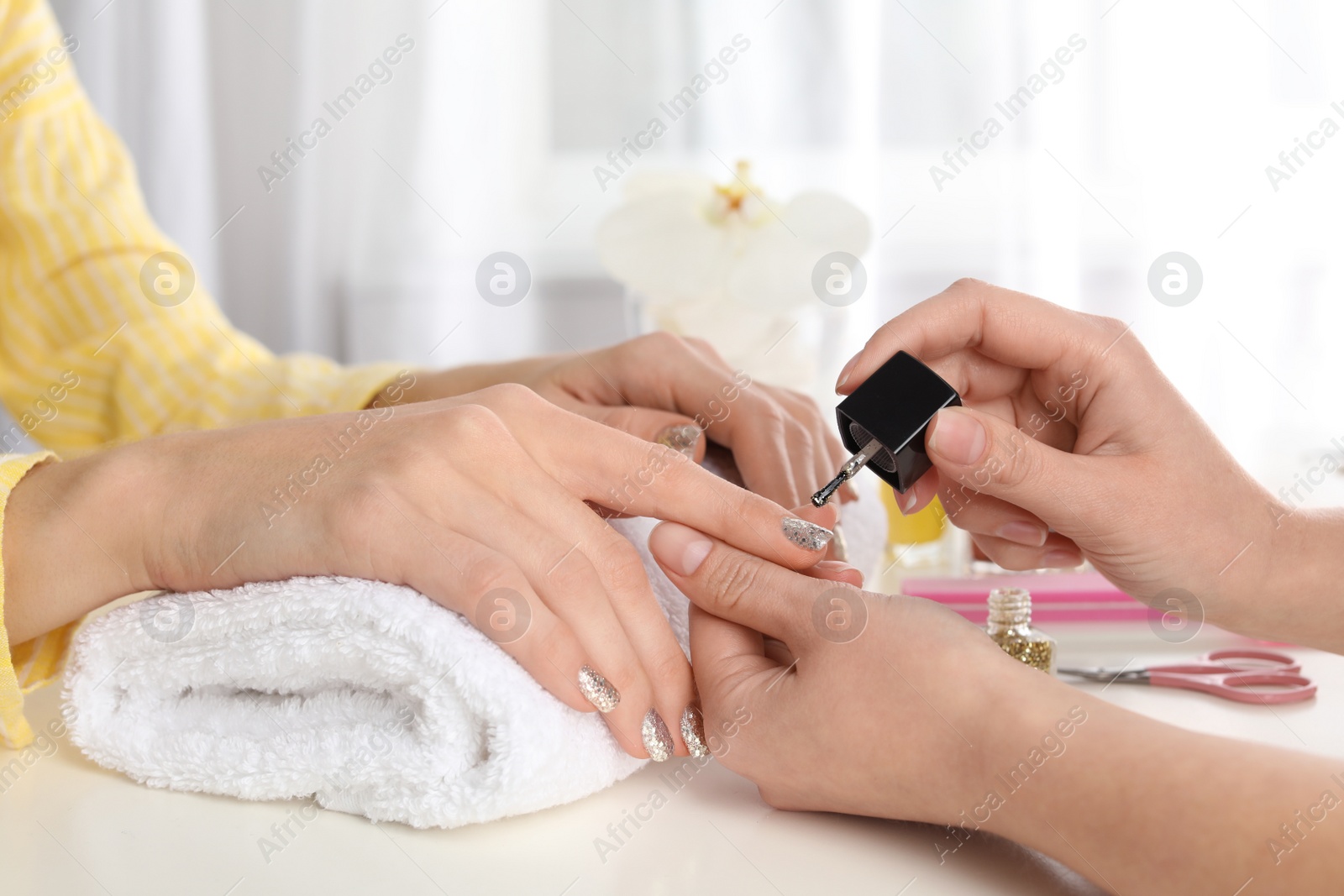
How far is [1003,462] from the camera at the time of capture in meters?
0.57

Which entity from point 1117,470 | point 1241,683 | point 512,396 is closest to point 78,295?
point 512,396

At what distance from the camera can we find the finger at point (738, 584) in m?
0.54

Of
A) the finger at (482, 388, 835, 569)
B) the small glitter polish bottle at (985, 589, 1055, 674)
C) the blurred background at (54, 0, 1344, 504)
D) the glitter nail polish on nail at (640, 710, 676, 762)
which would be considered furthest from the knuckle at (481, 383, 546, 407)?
the blurred background at (54, 0, 1344, 504)

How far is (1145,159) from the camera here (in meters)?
1.59

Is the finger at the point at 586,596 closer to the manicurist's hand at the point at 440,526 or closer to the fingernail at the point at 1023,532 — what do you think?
the manicurist's hand at the point at 440,526

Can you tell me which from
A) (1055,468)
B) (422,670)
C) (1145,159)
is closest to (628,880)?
(422,670)

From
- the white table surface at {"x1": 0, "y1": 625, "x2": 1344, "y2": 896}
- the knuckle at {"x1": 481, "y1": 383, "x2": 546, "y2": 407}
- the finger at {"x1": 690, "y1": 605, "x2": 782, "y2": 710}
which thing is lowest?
the white table surface at {"x1": 0, "y1": 625, "x2": 1344, "y2": 896}

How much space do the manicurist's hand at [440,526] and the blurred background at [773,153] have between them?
103 centimetres

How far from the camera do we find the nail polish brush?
0.56 meters

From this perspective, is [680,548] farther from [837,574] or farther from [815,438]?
[815,438]

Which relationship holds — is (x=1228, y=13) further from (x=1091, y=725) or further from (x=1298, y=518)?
(x=1091, y=725)

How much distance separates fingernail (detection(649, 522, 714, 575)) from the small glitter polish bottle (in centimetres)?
22

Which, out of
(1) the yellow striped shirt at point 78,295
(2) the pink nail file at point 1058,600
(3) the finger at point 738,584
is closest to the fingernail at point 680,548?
(3) the finger at point 738,584

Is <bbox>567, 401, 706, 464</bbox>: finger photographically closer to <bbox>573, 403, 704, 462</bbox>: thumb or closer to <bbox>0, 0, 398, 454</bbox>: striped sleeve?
<bbox>573, 403, 704, 462</bbox>: thumb
